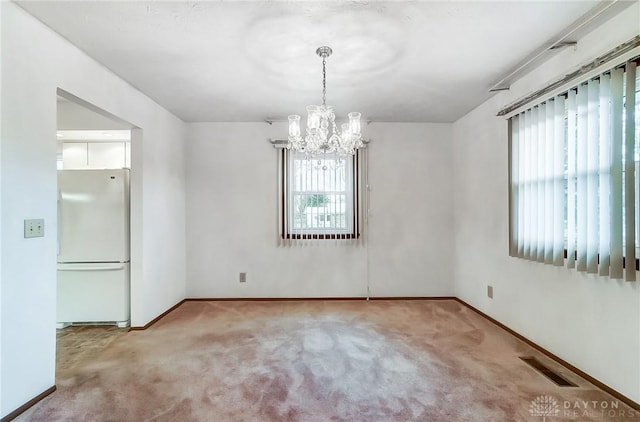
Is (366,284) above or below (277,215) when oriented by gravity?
below

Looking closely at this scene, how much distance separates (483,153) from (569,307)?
1.86m

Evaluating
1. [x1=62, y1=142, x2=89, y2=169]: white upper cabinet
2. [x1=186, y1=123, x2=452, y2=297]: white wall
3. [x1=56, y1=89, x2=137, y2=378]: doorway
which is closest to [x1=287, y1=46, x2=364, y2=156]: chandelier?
[x1=186, y1=123, x2=452, y2=297]: white wall

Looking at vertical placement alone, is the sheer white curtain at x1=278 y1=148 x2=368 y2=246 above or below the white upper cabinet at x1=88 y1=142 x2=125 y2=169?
below

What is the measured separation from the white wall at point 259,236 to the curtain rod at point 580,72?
69.3 inches

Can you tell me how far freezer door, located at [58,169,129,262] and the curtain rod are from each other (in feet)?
13.4

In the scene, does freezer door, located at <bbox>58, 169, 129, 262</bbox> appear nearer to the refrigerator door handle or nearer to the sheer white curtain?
the refrigerator door handle

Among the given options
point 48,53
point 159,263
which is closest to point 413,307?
point 159,263

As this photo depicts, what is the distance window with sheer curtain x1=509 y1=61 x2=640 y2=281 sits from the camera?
6.00ft

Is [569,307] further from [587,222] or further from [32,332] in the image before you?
[32,332]

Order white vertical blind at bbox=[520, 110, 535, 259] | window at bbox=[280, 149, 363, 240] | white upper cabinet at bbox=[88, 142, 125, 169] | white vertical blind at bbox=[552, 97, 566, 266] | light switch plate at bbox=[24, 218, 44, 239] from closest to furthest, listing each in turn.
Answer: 1. light switch plate at bbox=[24, 218, 44, 239]
2. white vertical blind at bbox=[552, 97, 566, 266]
3. white vertical blind at bbox=[520, 110, 535, 259]
4. white upper cabinet at bbox=[88, 142, 125, 169]
5. window at bbox=[280, 149, 363, 240]

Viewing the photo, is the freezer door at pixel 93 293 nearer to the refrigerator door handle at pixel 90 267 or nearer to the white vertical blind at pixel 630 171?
the refrigerator door handle at pixel 90 267

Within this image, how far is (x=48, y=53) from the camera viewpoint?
2.03m

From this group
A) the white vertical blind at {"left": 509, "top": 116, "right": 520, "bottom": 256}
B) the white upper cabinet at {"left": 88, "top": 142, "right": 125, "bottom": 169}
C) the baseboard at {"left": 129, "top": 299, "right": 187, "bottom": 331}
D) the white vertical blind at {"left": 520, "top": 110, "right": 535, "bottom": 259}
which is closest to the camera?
the white vertical blind at {"left": 520, "top": 110, "right": 535, "bottom": 259}

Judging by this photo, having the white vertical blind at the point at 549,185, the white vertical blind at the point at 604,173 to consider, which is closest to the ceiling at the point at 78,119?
the white vertical blind at the point at 549,185
